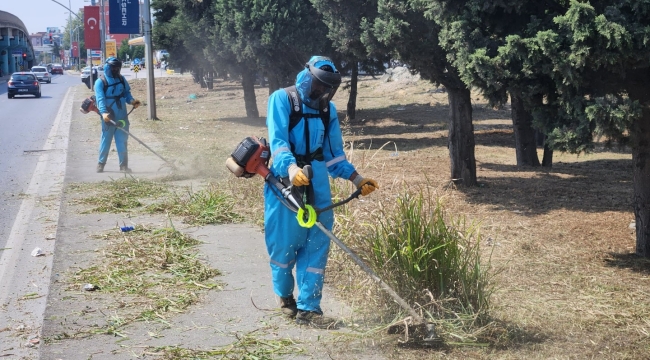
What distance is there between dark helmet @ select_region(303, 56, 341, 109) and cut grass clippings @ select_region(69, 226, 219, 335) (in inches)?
74.2

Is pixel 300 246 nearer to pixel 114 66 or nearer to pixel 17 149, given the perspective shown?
pixel 114 66

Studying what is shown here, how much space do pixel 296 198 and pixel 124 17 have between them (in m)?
22.3

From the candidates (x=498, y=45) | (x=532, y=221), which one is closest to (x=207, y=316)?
(x=498, y=45)

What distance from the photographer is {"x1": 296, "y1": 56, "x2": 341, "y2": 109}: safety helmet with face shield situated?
524 cm

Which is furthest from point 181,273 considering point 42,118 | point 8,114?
point 8,114

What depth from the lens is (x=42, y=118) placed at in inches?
1099

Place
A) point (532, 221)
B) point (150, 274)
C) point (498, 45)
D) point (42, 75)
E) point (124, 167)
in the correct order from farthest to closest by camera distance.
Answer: point (42, 75), point (124, 167), point (532, 221), point (498, 45), point (150, 274)

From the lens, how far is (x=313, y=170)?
17.7ft

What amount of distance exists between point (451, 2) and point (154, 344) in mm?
5261

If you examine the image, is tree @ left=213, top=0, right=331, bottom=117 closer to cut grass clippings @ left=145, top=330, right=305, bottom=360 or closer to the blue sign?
the blue sign

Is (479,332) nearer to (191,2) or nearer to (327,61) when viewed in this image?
(327,61)

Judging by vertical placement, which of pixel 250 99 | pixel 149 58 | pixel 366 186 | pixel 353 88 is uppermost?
pixel 149 58

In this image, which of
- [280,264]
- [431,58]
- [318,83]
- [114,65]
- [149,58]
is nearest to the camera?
[318,83]

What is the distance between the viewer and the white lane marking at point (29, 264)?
5500mm
